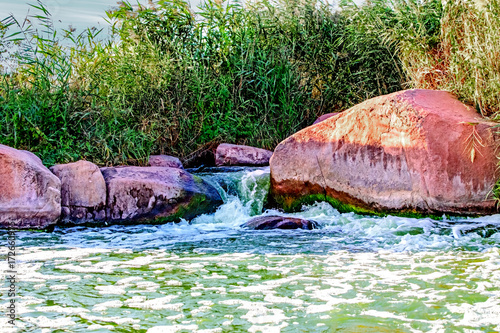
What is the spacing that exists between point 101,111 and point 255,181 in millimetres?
2429

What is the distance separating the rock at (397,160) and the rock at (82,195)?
6.86ft

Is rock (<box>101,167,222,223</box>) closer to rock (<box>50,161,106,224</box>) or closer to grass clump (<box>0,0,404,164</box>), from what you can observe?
rock (<box>50,161,106,224</box>)

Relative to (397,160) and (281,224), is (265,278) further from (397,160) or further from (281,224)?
(397,160)

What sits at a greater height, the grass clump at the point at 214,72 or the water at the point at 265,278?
the grass clump at the point at 214,72

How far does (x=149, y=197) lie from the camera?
598 cm

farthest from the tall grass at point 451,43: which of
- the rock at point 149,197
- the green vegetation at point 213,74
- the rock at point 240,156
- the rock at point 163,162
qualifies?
the rock at point 163,162

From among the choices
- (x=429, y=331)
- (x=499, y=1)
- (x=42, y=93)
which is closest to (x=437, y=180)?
(x=499, y=1)

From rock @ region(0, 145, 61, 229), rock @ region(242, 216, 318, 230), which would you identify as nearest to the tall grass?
rock @ region(242, 216, 318, 230)

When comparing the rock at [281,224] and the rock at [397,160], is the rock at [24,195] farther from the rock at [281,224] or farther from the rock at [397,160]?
the rock at [397,160]

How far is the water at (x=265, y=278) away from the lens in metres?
2.62

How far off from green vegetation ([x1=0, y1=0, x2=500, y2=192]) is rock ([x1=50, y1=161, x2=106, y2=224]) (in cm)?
97

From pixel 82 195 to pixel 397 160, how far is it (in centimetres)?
348

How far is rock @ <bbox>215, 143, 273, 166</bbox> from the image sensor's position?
8244mm

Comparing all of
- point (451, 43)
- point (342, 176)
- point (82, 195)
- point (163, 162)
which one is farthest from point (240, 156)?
point (451, 43)
